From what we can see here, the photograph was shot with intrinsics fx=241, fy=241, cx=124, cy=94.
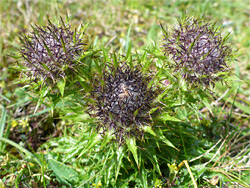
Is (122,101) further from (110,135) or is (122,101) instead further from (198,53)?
(198,53)

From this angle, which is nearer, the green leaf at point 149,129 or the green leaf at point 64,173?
the green leaf at point 149,129

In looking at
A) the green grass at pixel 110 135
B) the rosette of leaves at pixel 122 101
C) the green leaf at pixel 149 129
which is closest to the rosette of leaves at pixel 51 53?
the green grass at pixel 110 135

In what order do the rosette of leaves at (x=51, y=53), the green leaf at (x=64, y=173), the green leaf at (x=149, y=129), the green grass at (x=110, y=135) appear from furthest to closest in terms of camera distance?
1. the green leaf at (x=64, y=173)
2. the green grass at (x=110, y=135)
3. the rosette of leaves at (x=51, y=53)
4. the green leaf at (x=149, y=129)

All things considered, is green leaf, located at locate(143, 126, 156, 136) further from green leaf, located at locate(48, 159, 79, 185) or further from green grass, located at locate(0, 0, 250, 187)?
green leaf, located at locate(48, 159, 79, 185)

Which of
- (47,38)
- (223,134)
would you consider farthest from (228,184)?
(47,38)

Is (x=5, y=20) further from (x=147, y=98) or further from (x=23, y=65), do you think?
(x=147, y=98)

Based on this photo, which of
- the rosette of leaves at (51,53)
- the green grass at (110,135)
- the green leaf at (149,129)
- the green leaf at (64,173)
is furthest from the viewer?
the green leaf at (64,173)

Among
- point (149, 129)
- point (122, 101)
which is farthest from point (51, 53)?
point (149, 129)

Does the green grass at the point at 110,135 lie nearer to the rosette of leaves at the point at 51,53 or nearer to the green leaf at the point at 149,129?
the green leaf at the point at 149,129
